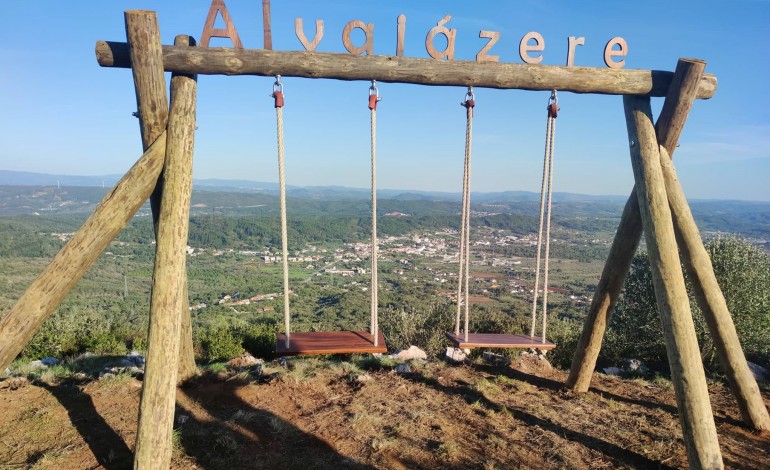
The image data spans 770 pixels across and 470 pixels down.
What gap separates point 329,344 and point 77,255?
2327 millimetres

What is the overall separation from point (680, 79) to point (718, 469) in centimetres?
343

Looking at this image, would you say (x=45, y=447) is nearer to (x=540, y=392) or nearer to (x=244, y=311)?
(x=540, y=392)

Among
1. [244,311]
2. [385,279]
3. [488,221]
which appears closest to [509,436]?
[244,311]

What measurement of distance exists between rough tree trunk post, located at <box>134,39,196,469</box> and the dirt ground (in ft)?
1.98

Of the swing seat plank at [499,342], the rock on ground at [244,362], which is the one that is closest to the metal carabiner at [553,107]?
the swing seat plank at [499,342]

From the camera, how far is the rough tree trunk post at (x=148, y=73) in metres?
3.79

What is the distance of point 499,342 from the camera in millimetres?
5137

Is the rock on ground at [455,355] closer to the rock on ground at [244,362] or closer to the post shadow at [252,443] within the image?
the rock on ground at [244,362]

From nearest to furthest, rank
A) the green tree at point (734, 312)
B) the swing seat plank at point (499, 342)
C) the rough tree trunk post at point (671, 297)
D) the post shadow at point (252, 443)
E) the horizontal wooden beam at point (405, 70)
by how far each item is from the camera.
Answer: the rough tree trunk post at point (671, 297)
the post shadow at point (252, 443)
the horizontal wooden beam at point (405, 70)
the swing seat plank at point (499, 342)
the green tree at point (734, 312)

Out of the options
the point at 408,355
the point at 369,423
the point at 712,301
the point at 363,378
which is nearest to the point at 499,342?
the point at 369,423

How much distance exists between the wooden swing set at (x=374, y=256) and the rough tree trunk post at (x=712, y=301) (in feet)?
0.04

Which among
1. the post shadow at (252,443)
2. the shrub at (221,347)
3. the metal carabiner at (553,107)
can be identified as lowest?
the shrub at (221,347)

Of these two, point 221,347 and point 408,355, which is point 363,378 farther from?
point 221,347

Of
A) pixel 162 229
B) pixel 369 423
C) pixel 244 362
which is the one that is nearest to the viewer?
pixel 162 229
